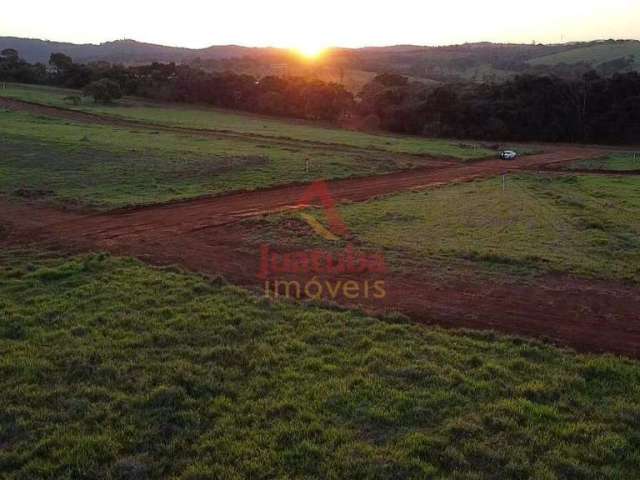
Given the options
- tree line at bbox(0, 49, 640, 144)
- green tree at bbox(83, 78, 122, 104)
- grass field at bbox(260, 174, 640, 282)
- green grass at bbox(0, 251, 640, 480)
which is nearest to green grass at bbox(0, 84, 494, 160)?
green tree at bbox(83, 78, 122, 104)

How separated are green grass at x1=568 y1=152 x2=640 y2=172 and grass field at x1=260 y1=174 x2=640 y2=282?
10174 mm

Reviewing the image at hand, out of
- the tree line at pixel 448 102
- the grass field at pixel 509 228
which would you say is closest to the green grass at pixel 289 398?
the grass field at pixel 509 228

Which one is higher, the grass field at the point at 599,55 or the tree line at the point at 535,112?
the grass field at the point at 599,55

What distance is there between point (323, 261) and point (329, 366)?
21.2 ft

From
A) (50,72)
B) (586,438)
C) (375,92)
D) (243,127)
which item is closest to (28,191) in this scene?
(586,438)

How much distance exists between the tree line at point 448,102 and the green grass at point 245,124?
11.5 ft

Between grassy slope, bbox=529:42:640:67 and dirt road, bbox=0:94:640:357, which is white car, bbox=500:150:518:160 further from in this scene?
grassy slope, bbox=529:42:640:67

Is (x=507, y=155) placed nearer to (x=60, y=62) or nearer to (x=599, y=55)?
(x=60, y=62)

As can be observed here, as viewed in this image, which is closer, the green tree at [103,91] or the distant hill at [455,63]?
the green tree at [103,91]

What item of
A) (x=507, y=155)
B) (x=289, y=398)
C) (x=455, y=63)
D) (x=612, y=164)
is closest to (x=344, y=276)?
(x=289, y=398)

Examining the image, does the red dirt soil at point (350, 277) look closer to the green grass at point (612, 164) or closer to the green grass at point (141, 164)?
the green grass at point (141, 164)

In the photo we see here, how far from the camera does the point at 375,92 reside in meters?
68.8

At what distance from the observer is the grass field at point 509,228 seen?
15.2 meters

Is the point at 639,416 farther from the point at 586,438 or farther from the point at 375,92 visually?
the point at 375,92
